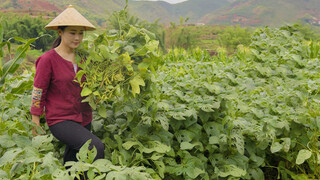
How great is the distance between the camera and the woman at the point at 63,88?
1809mm

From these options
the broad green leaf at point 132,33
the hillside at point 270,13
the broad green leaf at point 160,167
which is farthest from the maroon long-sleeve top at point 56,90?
the hillside at point 270,13

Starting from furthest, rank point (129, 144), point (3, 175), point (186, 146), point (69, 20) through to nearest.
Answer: point (186, 146) < point (129, 144) < point (69, 20) < point (3, 175)

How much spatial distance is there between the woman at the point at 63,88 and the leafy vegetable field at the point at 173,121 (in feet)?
0.30

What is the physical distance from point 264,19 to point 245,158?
105975 millimetres

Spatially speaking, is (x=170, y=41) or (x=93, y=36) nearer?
(x=93, y=36)

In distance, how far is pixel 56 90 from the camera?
1875mm

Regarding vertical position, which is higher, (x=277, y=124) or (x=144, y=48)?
(x=144, y=48)

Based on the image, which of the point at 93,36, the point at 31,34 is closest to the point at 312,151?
the point at 93,36

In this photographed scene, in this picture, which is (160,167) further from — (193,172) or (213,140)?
(213,140)

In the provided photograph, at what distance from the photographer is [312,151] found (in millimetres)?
2305

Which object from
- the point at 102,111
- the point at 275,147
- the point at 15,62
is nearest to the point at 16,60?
the point at 15,62

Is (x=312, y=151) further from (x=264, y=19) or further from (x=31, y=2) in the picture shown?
(x=264, y=19)

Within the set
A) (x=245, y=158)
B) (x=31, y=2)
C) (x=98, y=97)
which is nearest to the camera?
(x=98, y=97)

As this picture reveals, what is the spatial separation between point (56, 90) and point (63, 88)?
51mm
